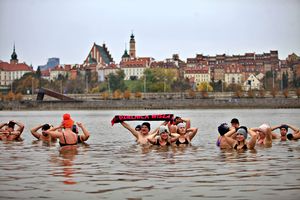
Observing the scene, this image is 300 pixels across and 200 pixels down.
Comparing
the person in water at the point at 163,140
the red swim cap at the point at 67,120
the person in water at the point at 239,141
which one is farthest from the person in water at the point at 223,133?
the red swim cap at the point at 67,120

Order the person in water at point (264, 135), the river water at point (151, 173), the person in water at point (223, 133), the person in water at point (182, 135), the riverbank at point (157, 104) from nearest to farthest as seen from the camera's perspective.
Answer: the river water at point (151, 173) → the person in water at point (223, 133) → the person in water at point (182, 135) → the person in water at point (264, 135) → the riverbank at point (157, 104)

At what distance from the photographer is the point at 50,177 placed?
15.6 m

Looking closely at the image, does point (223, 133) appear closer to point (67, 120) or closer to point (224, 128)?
point (224, 128)

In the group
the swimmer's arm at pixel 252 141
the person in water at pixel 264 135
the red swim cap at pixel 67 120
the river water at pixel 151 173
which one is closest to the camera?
the river water at pixel 151 173

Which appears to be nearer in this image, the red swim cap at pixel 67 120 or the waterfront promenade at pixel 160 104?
the red swim cap at pixel 67 120

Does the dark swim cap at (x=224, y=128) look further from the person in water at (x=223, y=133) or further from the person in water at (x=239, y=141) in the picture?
Result: the person in water at (x=239, y=141)

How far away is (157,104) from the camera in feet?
451

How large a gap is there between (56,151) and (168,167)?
21.7ft

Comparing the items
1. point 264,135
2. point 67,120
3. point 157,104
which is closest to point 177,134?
point 264,135

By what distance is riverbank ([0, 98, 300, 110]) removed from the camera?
137750mm

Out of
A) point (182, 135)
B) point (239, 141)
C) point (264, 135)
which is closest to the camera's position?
point (239, 141)

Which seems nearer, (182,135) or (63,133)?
(63,133)

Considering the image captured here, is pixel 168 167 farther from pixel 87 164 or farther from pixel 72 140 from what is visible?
pixel 72 140

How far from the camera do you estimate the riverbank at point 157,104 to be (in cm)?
13775
